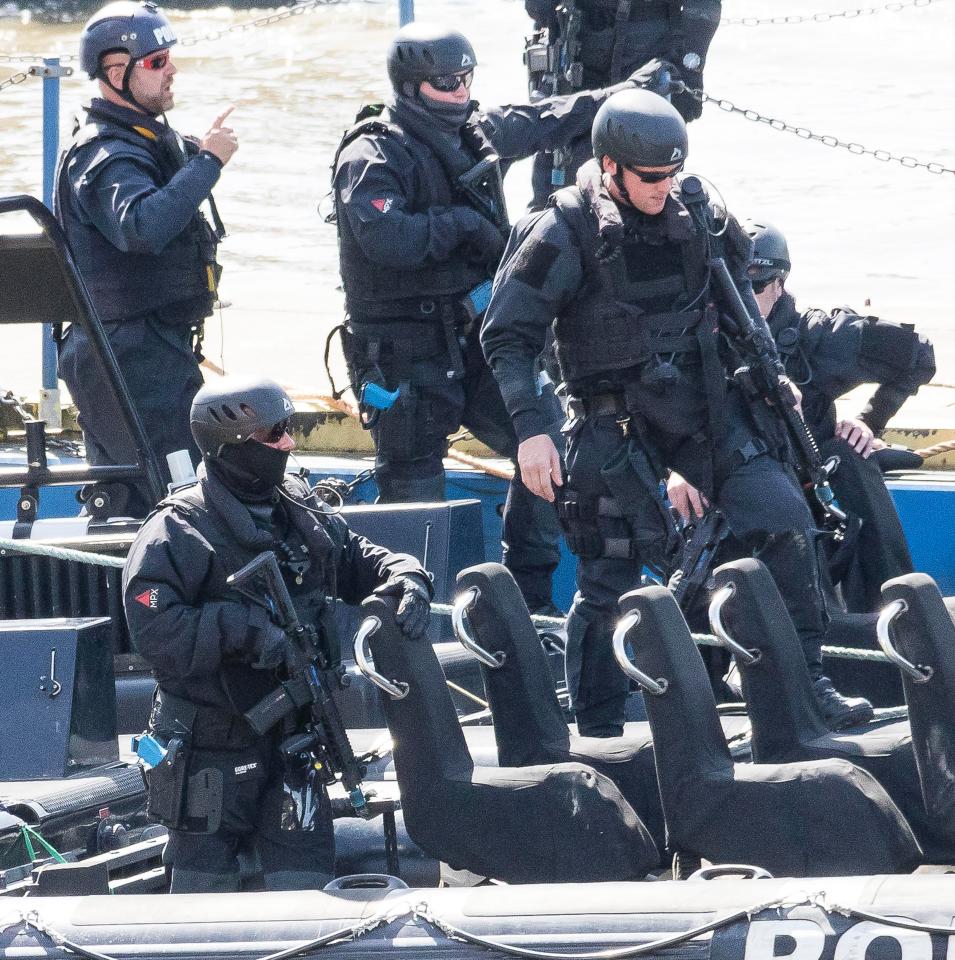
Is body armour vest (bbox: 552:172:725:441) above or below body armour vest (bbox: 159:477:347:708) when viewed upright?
above

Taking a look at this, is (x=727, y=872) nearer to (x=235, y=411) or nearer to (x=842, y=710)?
(x=842, y=710)

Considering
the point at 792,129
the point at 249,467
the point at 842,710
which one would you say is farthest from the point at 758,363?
the point at 792,129

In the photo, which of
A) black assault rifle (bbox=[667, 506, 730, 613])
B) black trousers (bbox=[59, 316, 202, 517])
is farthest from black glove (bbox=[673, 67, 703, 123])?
black assault rifle (bbox=[667, 506, 730, 613])

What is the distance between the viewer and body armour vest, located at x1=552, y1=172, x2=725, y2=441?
14.7ft

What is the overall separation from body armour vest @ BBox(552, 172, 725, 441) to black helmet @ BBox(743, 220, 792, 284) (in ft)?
2.34

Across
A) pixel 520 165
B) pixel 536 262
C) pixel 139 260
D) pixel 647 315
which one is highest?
pixel 536 262

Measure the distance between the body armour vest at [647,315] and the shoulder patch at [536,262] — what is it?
0.08m

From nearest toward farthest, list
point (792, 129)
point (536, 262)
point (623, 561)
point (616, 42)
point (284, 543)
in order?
point (284, 543), point (536, 262), point (623, 561), point (616, 42), point (792, 129)

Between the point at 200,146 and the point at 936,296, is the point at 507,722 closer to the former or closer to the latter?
the point at 200,146

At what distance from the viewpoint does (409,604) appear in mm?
3721

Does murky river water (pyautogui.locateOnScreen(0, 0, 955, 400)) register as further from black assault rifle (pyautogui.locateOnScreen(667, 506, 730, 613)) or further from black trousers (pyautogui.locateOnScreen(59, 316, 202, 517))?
black assault rifle (pyautogui.locateOnScreen(667, 506, 730, 613))

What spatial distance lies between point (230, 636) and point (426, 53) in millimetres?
2319

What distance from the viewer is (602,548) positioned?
15.2 ft

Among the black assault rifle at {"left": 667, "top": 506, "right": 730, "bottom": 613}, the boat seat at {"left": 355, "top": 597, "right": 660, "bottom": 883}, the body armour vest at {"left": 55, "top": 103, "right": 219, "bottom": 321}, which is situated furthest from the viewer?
the body armour vest at {"left": 55, "top": 103, "right": 219, "bottom": 321}
